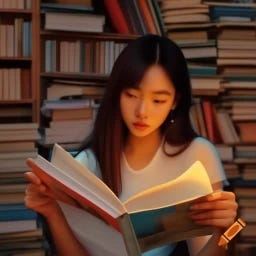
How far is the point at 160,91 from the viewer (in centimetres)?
120

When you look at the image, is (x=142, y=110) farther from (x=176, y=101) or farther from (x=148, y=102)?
(x=176, y=101)

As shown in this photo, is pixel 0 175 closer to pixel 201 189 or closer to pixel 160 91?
pixel 160 91

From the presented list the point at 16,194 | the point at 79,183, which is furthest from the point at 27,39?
the point at 79,183

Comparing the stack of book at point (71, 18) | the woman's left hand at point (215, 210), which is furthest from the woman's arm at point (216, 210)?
the stack of book at point (71, 18)

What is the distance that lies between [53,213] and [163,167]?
31 centimetres

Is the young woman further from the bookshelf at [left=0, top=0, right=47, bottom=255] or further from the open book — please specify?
the bookshelf at [left=0, top=0, right=47, bottom=255]

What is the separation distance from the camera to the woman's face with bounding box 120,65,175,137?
3.89ft

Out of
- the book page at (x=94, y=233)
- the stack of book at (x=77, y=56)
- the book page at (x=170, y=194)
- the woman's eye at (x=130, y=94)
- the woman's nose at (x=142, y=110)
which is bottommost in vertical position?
the book page at (x=94, y=233)

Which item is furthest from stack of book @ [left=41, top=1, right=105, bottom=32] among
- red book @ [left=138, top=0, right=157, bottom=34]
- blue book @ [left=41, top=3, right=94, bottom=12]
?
red book @ [left=138, top=0, right=157, bottom=34]

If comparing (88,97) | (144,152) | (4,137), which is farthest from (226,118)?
(144,152)

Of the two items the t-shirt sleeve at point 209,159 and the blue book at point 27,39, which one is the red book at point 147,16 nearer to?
the blue book at point 27,39

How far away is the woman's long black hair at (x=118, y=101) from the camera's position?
1.22 meters

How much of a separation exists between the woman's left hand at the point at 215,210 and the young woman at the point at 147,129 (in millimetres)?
204

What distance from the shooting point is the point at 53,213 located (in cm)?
104
